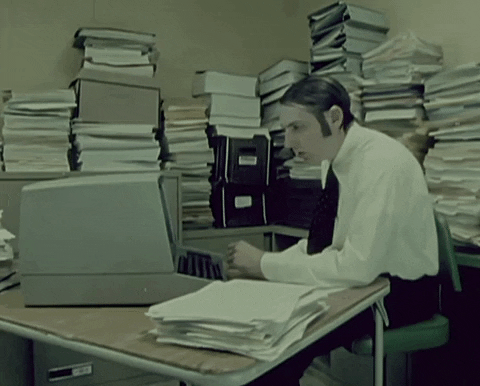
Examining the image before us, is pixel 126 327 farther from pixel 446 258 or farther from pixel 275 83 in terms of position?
pixel 275 83

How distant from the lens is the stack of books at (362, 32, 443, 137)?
7.45ft

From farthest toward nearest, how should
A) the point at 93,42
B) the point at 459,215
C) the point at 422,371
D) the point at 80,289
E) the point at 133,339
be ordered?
the point at 93,42 < the point at 422,371 < the point at 459,215 < the point at 80,289 < the point at 133,339

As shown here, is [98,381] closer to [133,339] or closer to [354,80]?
[133,339]

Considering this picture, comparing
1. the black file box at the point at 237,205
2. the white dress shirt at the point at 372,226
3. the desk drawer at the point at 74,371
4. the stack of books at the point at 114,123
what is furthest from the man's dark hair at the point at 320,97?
the desk drawer at the point at 74,371

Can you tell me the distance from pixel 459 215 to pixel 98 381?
1372 millimetres

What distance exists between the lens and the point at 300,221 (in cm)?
272

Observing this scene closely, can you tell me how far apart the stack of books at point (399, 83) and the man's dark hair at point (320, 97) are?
0.49 m

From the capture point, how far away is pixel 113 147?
7.74ft

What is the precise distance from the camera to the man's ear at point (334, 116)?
1857mm

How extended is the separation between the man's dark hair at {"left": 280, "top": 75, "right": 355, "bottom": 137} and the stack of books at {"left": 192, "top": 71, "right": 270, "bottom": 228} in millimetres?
828

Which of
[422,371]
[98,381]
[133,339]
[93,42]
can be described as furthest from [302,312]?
[93,42]

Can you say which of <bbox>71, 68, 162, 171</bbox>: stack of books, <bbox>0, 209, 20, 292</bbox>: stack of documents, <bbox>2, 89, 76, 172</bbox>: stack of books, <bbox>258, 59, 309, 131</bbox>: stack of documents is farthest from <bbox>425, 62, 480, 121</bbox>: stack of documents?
<bbox>0, 209, 20, 292</bbox>: stack of documents

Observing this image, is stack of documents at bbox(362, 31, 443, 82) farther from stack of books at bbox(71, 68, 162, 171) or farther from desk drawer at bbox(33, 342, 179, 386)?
desk drawer at bbox(33, 342, 179, 386)

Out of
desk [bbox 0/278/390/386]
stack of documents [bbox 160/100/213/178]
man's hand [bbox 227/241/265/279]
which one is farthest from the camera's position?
stack of documents [bbox 160/100/213/178]
